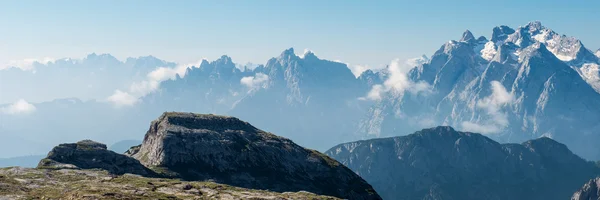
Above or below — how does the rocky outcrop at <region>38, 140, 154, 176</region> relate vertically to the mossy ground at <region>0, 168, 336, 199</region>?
above

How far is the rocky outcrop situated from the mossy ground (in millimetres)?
19052

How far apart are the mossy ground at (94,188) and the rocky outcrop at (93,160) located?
19.1 m

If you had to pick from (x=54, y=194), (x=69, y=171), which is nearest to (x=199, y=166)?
(x=69, y=171)

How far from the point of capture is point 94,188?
355 feet

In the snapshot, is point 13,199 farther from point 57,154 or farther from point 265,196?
point 57,154

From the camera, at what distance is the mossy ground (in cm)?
10319

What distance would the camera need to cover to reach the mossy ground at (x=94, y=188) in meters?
103

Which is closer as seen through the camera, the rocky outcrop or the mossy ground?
the mossy ground

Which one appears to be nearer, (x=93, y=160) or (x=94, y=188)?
(x=94, y=188)

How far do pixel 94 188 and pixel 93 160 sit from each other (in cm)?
6998

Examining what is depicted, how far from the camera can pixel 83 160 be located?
173250 millimetres

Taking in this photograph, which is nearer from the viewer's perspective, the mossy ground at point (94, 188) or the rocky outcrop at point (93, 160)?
the mossy ground at point (94, 188)

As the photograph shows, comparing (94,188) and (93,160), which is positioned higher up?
(93,160)

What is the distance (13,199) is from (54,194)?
25.8ft
